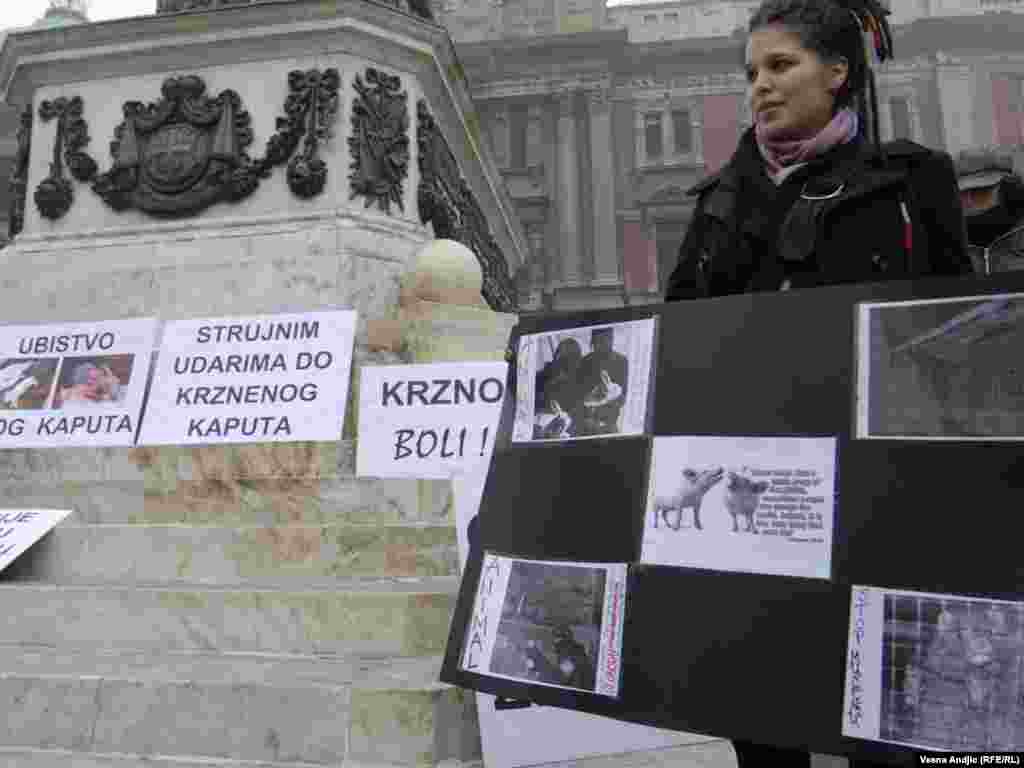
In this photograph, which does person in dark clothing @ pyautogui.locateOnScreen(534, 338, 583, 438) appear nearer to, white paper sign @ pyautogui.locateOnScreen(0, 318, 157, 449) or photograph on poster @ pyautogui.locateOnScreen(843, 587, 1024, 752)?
photograph on poster @ pyautogui.locateOnScreen(843, 587, 1024, 752)

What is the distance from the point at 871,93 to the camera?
58.9 inches

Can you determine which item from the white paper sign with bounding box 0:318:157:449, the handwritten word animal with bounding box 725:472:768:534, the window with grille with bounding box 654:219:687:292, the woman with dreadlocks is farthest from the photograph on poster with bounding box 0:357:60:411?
the window with grille with bounding box 654:219:687:292

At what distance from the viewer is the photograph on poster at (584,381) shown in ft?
5.15

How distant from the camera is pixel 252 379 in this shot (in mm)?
4277

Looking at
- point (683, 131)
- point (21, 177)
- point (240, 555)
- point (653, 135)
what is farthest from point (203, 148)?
point (683, 131)

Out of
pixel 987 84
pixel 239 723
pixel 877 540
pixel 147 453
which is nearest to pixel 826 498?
pixel 877 540

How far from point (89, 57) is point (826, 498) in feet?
19.3

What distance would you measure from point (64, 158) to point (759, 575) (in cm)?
567

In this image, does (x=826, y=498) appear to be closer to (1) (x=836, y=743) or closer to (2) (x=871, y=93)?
(1) (x=836, y=743)

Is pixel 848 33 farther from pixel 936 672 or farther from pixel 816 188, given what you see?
pixel 936 672

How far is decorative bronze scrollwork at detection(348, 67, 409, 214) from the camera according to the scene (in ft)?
16.7

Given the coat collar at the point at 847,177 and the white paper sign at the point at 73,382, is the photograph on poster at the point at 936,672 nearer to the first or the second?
the coat collar at the point at 847,177

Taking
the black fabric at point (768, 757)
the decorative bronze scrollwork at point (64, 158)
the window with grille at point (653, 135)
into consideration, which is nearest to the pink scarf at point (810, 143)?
the black fabric at point (768, 757)

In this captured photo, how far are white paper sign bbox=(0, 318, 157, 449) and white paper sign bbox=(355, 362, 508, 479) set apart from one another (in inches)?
51.7
